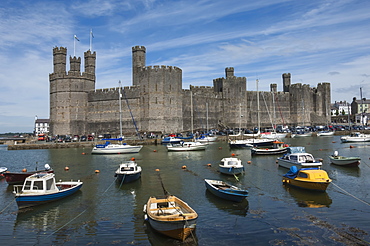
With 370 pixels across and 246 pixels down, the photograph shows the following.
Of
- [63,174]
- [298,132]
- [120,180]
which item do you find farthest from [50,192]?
[298,132]

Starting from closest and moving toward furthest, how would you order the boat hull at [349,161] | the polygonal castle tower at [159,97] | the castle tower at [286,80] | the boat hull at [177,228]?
the boat hull at [177,228]
the boat hull at [349,161]
the polygonal castle tower at [159,97]
the castle tower at [286,80]

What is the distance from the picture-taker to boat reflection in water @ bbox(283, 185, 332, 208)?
14.9 m

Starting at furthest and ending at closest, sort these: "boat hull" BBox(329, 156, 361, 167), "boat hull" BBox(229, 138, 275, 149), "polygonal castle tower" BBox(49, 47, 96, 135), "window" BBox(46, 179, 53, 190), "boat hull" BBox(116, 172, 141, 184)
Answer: "polygonal castle tower" BBox(49, 47, 96, 135) → "boat hull" BBox(229, 138, 275, 149) → "boat hull" BBox(329, 156, 361, 167) → "boat hull" BBox(116, 172, 141, 184) → "window" BBox(46, 179, 53, 190)

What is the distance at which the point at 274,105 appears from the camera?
78812 mm

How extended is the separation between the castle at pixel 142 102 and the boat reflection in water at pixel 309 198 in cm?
3652

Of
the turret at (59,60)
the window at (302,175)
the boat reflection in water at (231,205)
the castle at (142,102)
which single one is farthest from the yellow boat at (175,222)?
the turret at (59,60)

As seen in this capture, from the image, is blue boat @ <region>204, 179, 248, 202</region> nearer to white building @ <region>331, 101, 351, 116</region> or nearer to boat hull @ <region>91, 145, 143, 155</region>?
boat hull @ <region>91, 145, 143, 155</region>

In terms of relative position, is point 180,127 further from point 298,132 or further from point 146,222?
point 146,222

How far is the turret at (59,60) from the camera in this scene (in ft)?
199

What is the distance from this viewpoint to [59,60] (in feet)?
199

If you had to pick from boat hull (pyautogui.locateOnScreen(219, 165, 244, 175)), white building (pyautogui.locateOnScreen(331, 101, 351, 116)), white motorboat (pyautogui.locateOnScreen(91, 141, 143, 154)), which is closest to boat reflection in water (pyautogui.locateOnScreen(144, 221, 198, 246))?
boat hull (pyautogui.locateOnScreen(219, 165, 244, 175))

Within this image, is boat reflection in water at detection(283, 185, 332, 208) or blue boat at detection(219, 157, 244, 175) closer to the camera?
boat reflection in water at detection(283, 185, 332, 208)

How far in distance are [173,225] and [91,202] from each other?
724cm

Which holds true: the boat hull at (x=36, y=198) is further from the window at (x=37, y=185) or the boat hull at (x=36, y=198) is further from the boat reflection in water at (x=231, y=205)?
the boat reflection in water at (x=231, y=205)
